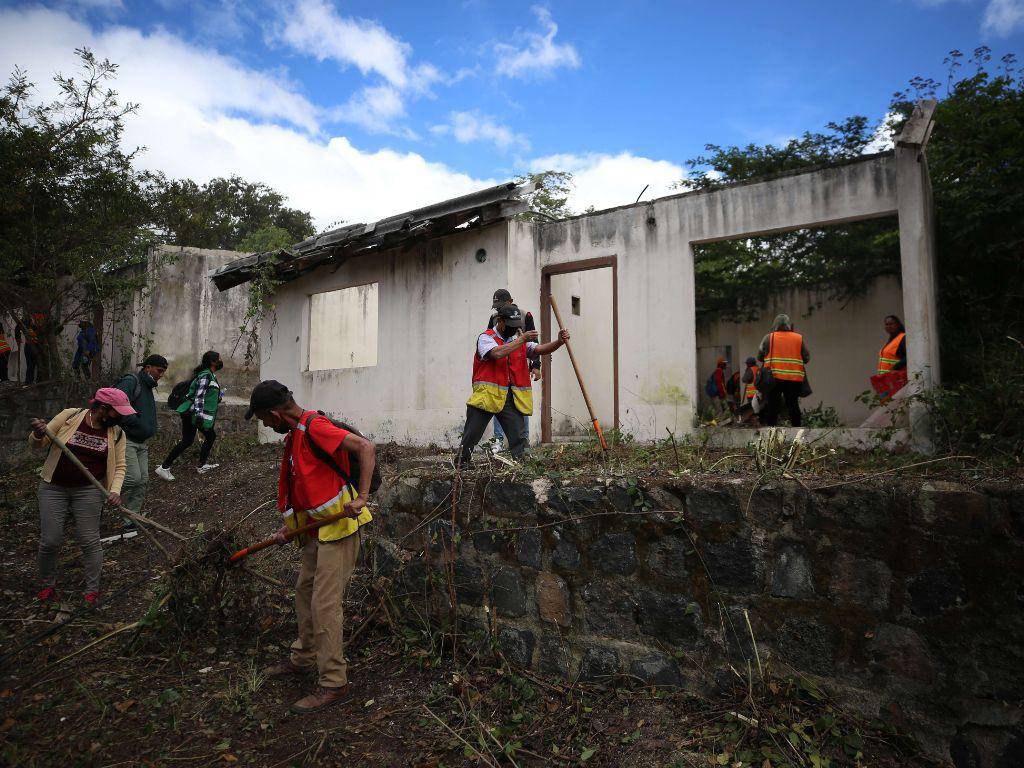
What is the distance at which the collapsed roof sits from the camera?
8.04 meters

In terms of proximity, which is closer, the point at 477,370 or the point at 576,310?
the point at 477,370

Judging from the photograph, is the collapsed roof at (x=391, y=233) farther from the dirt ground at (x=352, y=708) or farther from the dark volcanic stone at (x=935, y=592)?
the dark volcanic stone at (x=935, y=592)

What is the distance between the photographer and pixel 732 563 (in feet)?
10.4

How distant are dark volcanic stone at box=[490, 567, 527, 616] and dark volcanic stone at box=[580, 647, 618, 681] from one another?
453mm

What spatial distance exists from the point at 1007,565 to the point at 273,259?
9.78 meters

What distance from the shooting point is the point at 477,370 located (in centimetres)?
531

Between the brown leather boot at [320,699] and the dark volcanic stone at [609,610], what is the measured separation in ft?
4.57

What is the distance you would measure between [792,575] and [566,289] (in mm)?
7376

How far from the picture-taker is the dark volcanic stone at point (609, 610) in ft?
11.3

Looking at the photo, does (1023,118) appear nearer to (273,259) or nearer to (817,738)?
(817,738)

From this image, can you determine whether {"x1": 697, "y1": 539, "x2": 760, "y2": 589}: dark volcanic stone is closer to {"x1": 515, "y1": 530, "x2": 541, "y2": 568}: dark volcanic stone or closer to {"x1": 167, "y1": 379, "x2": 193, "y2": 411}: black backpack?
{"x1": 515, "y1": 530, "x2": 541, "y2": 568}: dark volcanic stone

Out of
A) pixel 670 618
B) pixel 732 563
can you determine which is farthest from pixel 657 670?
A: pixel 732 563

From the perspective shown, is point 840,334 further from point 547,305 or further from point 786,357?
point 547,305

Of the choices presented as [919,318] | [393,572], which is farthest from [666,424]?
[393,572]
